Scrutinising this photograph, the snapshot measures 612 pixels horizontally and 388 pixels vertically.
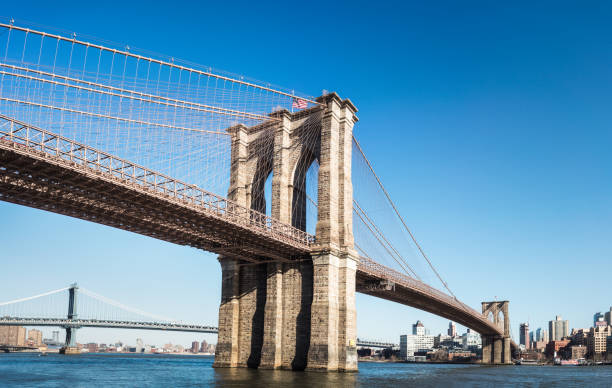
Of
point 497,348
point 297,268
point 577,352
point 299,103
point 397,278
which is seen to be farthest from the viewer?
point 577,352

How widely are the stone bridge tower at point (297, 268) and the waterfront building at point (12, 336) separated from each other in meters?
166

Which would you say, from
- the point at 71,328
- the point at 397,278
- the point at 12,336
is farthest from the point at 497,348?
the point at 12,336

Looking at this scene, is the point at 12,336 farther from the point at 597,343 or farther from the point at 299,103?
the point at 597,343

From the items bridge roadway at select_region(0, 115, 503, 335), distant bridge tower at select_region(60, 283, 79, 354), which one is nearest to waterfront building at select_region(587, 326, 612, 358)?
distant bridge tower at select_region(60, 283, 79, 354)

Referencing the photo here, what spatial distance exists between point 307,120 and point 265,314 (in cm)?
1716

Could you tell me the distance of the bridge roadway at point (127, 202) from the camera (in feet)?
93.1

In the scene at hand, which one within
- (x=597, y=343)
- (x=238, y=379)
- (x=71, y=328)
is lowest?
(x=597, y=343)

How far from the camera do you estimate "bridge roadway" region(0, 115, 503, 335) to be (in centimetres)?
2839

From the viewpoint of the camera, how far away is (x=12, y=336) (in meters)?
190

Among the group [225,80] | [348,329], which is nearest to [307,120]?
[225,80]

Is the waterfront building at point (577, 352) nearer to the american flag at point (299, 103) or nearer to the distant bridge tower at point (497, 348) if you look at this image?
the distant bridge tower at point (497, 348)

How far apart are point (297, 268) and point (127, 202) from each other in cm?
1639

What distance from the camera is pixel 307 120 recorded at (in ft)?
164

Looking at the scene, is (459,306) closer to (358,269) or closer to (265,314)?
(358,269)
